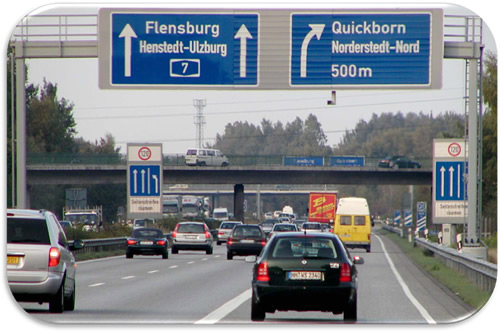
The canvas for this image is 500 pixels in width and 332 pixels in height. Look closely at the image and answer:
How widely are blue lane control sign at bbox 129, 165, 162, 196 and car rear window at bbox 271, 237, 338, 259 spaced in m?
15.9

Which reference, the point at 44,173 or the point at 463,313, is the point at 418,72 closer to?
the point at 463,313

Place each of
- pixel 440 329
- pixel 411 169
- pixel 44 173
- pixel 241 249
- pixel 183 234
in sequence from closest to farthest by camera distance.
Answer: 1. pixel 440 329
2. pixel 44 173
3. pixel 411 169
4. pixel 241 249
5. pixel 183 234

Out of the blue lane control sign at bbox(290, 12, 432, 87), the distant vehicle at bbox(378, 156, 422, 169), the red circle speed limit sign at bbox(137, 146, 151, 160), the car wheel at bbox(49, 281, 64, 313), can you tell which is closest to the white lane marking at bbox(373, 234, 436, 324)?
the blue lane control sign at bbox(290, 12, 432, 87)

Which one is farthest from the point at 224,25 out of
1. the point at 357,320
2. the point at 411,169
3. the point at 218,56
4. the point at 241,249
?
the point at 241,249

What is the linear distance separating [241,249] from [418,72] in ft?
82.6

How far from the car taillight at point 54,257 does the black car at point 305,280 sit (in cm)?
314

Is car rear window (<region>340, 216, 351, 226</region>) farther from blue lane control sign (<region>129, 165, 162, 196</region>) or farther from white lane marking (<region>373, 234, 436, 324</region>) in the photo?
blue lane control sign (<region>129, 165, 162, 196</region>)

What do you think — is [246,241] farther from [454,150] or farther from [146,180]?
Result: [454,150]

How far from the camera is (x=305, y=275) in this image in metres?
15.5

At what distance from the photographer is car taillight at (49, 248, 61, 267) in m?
16.4

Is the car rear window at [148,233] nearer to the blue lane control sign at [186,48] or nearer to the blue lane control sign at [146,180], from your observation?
the blue lane control sign at [146,180]

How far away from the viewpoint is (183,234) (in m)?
49.1

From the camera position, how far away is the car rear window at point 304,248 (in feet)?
51.8

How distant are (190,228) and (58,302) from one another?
31.6m
